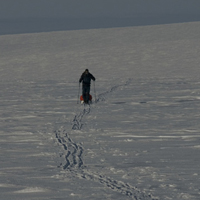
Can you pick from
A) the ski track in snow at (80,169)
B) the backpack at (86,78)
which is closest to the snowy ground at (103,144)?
the ski track in snow at (80,169)

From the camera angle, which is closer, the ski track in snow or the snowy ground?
the ski track in snow

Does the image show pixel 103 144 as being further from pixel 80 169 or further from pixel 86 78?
pixel 86 78

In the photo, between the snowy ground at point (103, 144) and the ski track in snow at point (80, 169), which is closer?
the ski track in snow at point (80, 169)

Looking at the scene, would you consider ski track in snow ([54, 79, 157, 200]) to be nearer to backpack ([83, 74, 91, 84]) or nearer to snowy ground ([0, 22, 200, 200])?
snowy ground ([0, 22, 200, 200])

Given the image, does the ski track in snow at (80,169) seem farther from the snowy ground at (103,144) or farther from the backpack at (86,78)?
the backpack at (86,78)

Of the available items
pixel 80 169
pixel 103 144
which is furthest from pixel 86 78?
pixel 80 169

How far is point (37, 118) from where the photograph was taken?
13.6 meters

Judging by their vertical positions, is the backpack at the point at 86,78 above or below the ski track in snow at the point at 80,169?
above

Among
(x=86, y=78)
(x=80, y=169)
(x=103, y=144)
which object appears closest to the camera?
(x=80, y=169)

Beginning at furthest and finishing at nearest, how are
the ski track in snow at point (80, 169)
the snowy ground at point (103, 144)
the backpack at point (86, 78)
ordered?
the backpack at point (86, 78) < the snowy ground at point (103, 144) < the ski track in snow at point (80, 169)

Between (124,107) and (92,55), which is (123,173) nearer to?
(124,107)

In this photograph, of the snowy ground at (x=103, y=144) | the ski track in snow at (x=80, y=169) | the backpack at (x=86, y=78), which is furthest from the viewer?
the backpack at (x=86, y=78)

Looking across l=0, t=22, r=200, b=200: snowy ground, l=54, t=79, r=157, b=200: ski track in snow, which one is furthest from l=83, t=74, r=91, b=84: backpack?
l=54, t=79, r=157, b=200: ski track in snow

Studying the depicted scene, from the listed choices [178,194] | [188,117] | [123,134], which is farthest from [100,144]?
[188,117]
